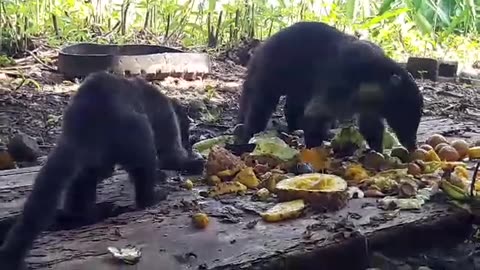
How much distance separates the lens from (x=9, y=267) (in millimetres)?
2838

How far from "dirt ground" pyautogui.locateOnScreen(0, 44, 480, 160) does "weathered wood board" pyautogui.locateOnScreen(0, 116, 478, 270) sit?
1.77 metres

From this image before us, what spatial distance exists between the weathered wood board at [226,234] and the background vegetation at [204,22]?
472 cm

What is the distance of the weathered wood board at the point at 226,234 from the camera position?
10.2 ft

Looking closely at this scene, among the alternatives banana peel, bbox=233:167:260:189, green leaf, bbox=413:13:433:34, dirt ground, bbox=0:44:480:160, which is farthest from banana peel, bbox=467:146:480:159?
green leaf, bbox=413:13:433:34

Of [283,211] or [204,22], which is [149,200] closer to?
[283,211]

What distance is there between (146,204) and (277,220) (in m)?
0.67

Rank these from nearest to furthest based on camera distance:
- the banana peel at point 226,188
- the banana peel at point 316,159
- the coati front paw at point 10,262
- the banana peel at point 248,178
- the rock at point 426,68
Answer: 1. the coati front paw at point 10,262
2. the banana peel at point 226,188
3. the banana peel at point 248,178
4. the banana peel at point 316,159
5. the rock at point 426,68

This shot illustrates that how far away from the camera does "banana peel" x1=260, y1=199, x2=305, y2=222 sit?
3.64m

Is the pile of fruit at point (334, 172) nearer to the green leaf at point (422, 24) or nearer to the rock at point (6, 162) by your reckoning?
the rock at point (6, 162)

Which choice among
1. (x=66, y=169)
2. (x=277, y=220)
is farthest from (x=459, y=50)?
(x=66, y=169)

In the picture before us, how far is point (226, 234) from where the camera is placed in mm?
3434

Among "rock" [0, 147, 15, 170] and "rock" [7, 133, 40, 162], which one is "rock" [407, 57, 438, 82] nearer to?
"rock" [7, 133, 40, 162]

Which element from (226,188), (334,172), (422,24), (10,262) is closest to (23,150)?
(226,188)

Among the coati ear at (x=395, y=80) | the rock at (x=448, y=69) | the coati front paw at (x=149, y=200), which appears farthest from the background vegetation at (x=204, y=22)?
the coati front paw at (x=149, y=200)
